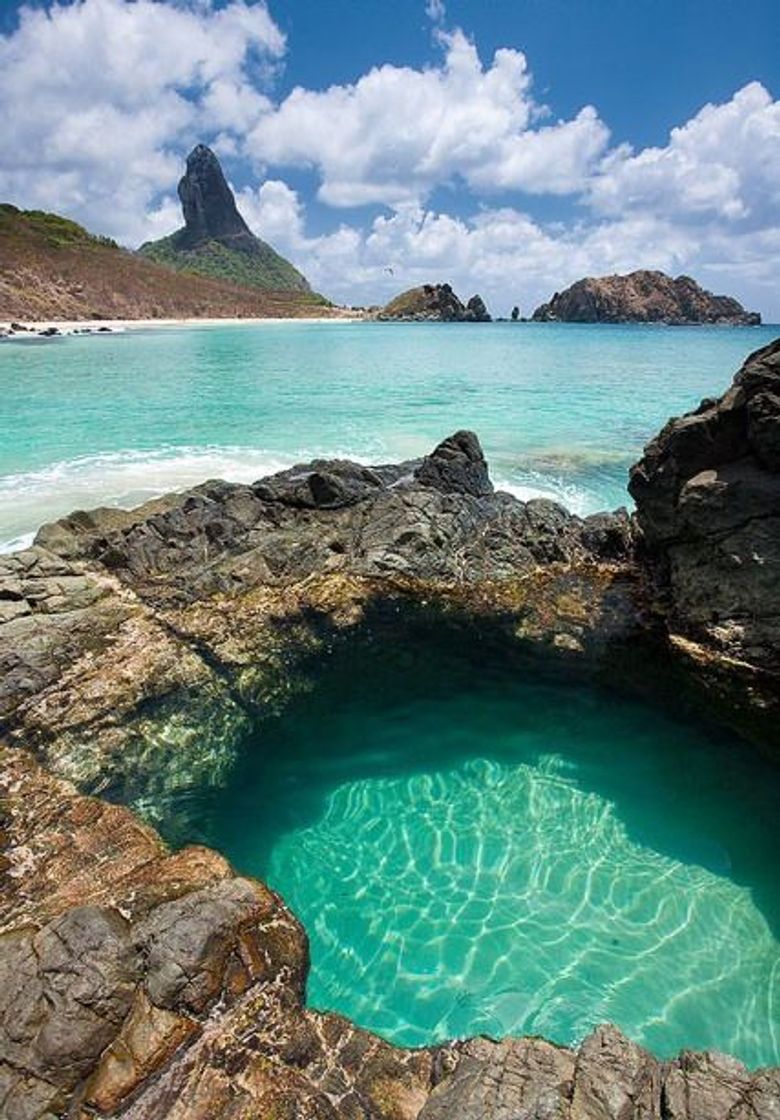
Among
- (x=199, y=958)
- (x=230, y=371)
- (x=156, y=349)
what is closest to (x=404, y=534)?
(x=199, y=958)

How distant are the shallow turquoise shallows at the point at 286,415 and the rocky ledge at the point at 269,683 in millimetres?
7366

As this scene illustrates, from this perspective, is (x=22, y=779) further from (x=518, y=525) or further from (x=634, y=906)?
(x=518, y=525)

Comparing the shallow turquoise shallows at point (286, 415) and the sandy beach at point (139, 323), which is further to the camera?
the sandy beach at point (139, 323)

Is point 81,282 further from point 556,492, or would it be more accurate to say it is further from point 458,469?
point 458,469

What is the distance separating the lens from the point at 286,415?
3228cm

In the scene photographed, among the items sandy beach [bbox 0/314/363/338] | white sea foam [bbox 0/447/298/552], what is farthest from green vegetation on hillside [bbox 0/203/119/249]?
white sea foam [bbox 0/447/298/552]

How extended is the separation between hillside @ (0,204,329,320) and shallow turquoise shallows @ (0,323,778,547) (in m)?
38.5

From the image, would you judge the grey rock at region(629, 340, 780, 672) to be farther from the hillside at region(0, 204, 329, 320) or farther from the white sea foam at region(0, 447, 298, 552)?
the hillside at region(0, 204, 329, 320)

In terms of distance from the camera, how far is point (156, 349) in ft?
217

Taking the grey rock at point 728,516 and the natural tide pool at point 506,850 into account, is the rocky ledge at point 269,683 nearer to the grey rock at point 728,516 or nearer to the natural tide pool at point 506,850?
the grey rock at point 728,516

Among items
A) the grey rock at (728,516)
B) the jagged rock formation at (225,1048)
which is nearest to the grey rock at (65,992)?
the jagged rock formation at (225,1048)

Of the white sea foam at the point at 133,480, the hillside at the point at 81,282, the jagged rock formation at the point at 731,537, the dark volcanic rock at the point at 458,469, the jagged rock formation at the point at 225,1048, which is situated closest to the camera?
the jagged rock formation at the point at 225,1048

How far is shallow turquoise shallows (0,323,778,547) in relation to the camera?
2100cm

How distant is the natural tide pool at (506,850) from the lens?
6.43 m
